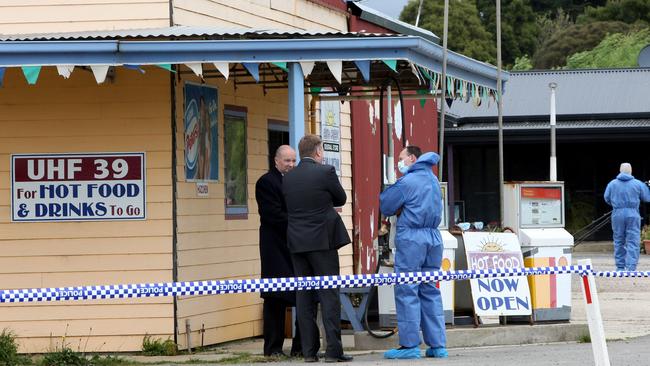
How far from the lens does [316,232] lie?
1114 centimetres

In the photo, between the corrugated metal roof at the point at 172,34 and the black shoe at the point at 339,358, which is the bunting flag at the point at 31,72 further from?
the black shoe at the point at 339,358

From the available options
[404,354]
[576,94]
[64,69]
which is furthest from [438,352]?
[576,94]

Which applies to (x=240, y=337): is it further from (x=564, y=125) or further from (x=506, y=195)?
(x=564, y=125)

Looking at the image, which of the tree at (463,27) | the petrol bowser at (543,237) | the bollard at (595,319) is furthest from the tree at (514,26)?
the bollard at (595,319)

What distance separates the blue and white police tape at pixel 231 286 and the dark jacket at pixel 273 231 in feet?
2.70

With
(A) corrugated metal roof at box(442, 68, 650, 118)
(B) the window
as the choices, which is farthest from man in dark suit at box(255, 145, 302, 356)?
(A) corrugated metal roof at box(442, 68, 650, 118)

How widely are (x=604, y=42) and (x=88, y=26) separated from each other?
52357mm

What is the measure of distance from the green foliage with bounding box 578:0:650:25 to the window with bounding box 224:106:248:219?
57571 millimetres

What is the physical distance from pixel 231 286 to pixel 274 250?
169 centimetres

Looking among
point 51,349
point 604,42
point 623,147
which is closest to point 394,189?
point 51,349

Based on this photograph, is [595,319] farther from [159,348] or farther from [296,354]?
[159,348]

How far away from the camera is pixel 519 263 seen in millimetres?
13125

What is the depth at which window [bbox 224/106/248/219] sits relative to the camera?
13.4 meters

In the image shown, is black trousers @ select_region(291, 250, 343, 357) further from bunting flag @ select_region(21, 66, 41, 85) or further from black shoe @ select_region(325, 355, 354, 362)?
bunting flag @ select_region(21, 66, 41, 85)
